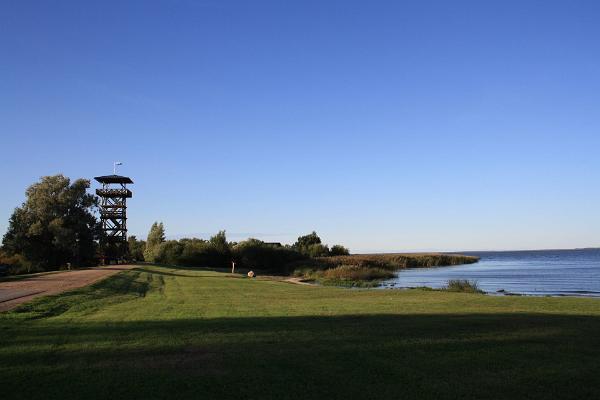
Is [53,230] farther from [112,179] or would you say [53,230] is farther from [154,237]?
[154,237]

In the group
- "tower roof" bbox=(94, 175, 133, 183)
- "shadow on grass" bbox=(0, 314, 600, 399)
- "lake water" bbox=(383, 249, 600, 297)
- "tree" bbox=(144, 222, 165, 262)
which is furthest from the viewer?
"tree" bbox=(144, 222, 165, 262)

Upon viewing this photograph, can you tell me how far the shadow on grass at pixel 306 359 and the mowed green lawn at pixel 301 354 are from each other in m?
0.02

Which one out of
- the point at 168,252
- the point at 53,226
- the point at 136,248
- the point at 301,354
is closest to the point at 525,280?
the point at 301,354

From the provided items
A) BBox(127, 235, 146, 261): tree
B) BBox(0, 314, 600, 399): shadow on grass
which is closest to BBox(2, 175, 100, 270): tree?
BBox(127, 235, 146, 261): tree

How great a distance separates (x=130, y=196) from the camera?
7438 centimetres

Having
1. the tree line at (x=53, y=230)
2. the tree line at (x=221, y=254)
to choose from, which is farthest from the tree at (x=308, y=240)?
the tree line at (x=53, y=230)

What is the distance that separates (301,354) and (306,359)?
18.5 inches

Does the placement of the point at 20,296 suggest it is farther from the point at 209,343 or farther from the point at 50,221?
the point at 50,221

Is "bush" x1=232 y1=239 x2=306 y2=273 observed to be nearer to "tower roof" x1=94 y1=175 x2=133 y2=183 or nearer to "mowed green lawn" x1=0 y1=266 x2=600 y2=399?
"tower roof" x1=94 y1=175 x2=133 y2=183

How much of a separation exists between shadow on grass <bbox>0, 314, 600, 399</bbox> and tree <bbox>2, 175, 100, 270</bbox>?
4993 centimetres

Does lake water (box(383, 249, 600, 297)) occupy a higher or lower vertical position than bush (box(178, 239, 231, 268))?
lower

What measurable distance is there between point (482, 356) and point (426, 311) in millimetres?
8008

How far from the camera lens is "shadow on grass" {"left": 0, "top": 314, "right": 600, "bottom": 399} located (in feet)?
25.6

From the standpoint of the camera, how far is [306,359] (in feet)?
32.0
